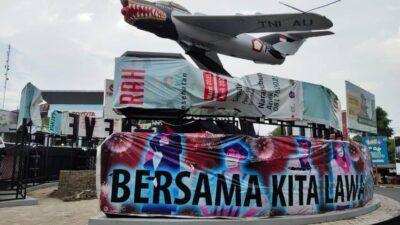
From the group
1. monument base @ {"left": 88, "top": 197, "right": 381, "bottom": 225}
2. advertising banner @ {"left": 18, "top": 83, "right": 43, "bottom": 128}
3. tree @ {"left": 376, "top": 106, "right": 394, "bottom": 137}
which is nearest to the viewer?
monument base @ {"left": 88, "top": 197, "right": 381, "bottom": 225}

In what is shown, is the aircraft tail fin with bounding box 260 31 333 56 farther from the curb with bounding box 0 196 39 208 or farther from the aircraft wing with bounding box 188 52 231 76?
the curb with bounding box 0 196 39 208

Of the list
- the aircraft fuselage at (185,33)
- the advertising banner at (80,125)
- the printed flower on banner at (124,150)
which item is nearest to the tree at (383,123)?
the advertising banner at (80,125)

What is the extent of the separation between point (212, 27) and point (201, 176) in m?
8.15

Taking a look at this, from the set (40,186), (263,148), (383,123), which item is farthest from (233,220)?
(383,123)

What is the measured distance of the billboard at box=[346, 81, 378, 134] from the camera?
29547 mm

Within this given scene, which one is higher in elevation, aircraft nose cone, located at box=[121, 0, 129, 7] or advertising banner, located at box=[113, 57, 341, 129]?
aircraft nose cone, located at box=[121, 0, 129, 7]

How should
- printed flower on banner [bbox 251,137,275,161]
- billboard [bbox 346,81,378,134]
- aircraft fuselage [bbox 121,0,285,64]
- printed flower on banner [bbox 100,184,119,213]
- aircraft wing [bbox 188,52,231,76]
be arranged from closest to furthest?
printed flower on banner [bbox 100,184,119,213]
printed flower on banner [bbox 251,137,275,161]
aircraft fuselage [bbox 121,0,285,64]
aircraft wing [bbox 188,52,231,76]
billboard [bbox 346,81,378,134]

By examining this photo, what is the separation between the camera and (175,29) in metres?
15.3

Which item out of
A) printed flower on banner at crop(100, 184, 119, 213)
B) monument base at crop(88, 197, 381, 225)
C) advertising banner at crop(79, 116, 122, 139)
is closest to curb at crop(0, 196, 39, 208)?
monument base at crop(88, 197, 381, 225)

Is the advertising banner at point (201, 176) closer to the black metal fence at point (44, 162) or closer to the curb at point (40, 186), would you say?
the black metal fence at point (44, 162)

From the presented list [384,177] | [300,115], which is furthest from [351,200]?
[384,177]

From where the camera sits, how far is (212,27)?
15.9 m

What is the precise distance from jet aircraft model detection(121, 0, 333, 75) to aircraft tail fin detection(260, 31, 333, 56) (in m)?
1.21

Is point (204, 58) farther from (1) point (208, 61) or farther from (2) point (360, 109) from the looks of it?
(2) point (360, 109)
